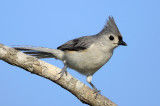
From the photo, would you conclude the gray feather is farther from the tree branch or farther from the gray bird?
the tree branch

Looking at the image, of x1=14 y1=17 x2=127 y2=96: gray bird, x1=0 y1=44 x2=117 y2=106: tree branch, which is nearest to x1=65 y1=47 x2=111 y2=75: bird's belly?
x1=14 y1=17 x2=127 y2=96: gray bird

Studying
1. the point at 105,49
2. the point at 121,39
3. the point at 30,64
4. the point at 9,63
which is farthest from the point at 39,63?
the point at 121,39

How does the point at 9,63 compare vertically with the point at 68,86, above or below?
above

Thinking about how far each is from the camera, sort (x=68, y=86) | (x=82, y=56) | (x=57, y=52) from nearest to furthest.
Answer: (x=68, y=86) < (x=82, y=56) < (x=57, y=52)

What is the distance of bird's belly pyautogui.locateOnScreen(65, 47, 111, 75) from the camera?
12.1ft

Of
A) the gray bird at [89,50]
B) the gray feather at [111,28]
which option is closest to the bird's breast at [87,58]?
the gray bird at [89,50]

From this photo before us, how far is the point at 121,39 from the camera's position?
3.84m

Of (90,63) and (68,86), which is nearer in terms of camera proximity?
(68,86)

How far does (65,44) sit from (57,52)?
210 mm

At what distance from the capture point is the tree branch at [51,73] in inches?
120

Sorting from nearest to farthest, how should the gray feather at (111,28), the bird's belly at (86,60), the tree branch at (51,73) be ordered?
the tree branch at (51,73) < the bird's belly at (86,60) < the gray feather at (111,28)

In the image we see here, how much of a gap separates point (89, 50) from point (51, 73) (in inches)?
31.7

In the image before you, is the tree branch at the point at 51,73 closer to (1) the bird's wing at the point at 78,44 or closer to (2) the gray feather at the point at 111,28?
(1) the bird's wing at the point at 78,44

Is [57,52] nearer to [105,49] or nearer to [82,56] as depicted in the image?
[82,56]
